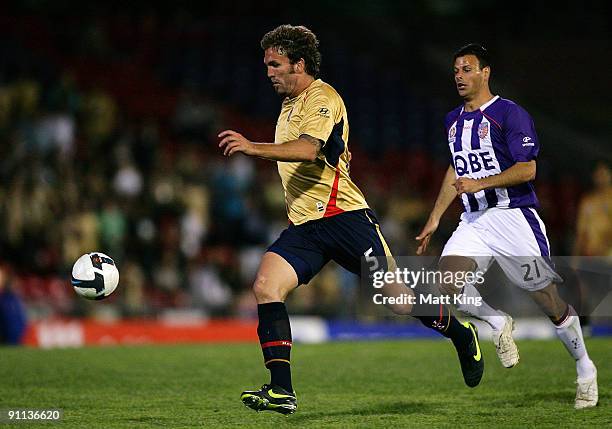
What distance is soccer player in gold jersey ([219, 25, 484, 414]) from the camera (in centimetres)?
661

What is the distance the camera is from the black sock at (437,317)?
697 cm

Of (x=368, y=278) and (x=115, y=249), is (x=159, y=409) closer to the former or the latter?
(x=368, y=278)

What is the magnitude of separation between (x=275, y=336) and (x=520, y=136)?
7.12 ft

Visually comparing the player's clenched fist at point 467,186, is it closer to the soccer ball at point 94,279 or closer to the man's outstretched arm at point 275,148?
the man's outstretched arm at point 275,148

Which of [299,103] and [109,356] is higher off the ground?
[299,103]

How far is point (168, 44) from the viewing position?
21.8m

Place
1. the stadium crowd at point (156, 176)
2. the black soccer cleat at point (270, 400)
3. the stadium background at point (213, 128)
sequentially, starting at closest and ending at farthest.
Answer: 1. the black soccer cleat at point (270, 400)
2. the stadium crowd at point (156, 176)
3. the stadium background at point (213, 128)

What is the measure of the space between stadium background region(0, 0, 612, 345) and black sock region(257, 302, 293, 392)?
25.4 ft

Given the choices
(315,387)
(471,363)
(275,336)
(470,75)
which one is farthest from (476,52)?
(315,387)

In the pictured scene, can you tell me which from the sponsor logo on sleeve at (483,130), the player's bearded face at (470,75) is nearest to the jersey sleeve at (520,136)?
the sponsor logo on sleeve at (483,130)

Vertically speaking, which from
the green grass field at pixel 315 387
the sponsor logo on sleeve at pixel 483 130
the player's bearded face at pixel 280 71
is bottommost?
the green grass field at pixel 315 387

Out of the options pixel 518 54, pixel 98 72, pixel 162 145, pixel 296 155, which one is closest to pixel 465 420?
pixel 296 155

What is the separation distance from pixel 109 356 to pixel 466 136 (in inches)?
197

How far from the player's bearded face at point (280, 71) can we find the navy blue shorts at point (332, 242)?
0.92 metres
